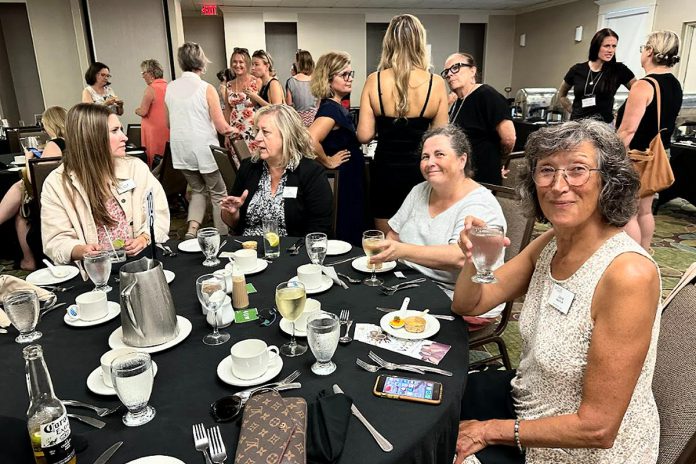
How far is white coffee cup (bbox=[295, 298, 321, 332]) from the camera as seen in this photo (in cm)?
139

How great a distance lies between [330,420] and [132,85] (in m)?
8.10

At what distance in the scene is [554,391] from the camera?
1.26m

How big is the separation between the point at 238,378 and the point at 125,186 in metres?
1.63

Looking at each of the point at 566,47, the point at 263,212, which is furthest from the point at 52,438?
the point at 566,47

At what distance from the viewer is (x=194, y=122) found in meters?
4.41

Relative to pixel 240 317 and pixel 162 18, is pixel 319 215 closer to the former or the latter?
pixel 240 317

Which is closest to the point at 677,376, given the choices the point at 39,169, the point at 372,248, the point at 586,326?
the point at 586,326

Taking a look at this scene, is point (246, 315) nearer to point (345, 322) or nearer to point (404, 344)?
point (345, 322)

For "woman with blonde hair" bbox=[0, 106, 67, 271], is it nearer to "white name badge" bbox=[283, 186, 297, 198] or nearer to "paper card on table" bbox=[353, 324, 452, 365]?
"white name badge" bbox=[283, 186, 297, 198]

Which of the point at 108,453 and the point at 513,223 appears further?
the point at 513,223

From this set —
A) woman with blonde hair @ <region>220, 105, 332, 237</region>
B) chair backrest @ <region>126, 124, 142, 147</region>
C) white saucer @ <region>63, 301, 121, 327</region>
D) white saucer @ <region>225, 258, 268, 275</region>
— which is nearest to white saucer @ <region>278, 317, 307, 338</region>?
white saucer @ <region>225, 258, 268, 275</region>

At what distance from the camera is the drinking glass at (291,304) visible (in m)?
1.25

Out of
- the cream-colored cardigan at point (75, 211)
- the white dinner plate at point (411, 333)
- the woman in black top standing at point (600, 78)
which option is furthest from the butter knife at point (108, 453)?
the woman in black top standing at point (600, 78)

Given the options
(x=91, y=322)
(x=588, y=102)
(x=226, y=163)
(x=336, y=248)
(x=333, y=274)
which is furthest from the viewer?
(x=588, y=102)
